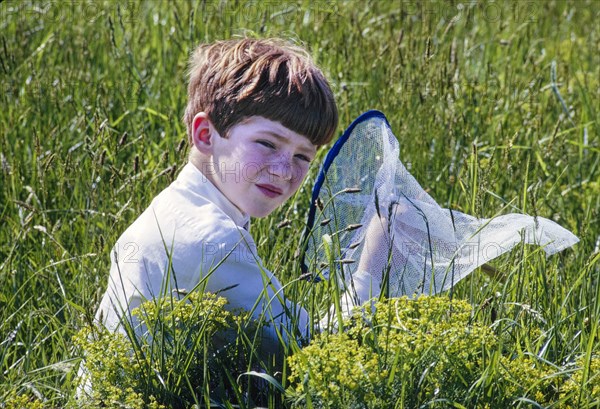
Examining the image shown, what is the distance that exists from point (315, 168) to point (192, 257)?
4.72 feet

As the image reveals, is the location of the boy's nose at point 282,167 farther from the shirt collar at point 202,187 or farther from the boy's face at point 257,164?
the shirt collar at point 202,187

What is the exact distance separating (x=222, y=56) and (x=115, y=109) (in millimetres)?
1416

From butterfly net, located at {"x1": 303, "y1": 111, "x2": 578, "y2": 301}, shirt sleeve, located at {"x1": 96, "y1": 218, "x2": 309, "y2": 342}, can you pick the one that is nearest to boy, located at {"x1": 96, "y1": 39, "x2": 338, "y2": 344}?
shirt sleeve, located at {"x1": 96, "y1": 218, "x2": 309, "y2": 342}

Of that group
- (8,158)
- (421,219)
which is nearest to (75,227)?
(8,158)

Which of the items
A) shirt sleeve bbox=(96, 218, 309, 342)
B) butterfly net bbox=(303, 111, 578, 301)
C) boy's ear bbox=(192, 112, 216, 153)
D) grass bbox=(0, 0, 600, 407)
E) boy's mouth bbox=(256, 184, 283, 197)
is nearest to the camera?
shirt sleeve bbox=(96, 218, 309, 342)

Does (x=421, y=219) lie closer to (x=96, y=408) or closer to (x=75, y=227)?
(x=96, y=408)

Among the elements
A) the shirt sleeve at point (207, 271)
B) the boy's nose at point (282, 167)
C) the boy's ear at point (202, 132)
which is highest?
the boy's ear at point (202, 132)

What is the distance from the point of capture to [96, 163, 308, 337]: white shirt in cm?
248

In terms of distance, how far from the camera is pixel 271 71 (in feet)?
9.50

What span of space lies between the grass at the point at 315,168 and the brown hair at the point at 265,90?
0.29m

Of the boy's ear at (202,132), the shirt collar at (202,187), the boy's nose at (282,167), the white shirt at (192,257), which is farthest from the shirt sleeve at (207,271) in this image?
the boy's ear at (202,132)

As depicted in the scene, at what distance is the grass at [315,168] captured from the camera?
10.0ft

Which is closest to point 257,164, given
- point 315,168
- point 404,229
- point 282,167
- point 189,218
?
point 282,167

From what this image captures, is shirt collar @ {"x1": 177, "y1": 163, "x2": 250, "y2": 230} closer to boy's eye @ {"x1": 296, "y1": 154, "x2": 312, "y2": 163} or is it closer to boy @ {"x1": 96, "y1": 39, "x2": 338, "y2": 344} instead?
boy @ {"x1": 96, "y1": 39, "x2": 338, "y2": 344}
